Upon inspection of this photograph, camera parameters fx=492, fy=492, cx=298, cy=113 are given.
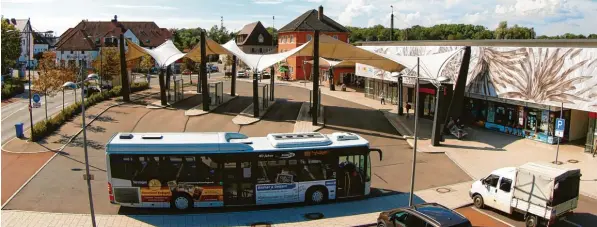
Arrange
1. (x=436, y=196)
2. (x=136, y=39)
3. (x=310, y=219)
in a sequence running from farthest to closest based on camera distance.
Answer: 1. (x=136, y=39)
2. (x=436, y=196)
3. (x=310, y=219)

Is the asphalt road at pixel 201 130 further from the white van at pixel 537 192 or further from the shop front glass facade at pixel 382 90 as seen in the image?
the white van at pixel 537 192

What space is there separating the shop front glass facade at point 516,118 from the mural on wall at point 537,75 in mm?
1109

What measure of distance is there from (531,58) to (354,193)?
649 inches

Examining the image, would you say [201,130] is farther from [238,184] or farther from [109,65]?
[109,65]

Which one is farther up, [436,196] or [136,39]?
[136,39]

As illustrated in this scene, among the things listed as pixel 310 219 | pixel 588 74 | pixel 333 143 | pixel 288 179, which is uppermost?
pixel 588 74

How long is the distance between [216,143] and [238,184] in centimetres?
165

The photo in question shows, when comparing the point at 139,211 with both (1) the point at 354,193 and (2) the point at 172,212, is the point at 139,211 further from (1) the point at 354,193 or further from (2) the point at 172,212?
(1) the point at 354,193

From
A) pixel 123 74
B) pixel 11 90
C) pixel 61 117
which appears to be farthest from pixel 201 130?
pixel 11 90

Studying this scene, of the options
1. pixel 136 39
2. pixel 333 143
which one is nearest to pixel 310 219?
pixel 333 143

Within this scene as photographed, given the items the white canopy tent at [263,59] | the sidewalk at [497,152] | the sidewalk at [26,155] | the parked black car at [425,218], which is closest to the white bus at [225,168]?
the parked black car at [425,218]

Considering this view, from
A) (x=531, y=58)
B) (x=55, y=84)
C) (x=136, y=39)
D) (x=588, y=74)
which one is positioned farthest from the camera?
(x=136, y=39)

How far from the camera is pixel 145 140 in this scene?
17172 millimetres

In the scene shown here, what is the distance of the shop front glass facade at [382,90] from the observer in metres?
45.4
